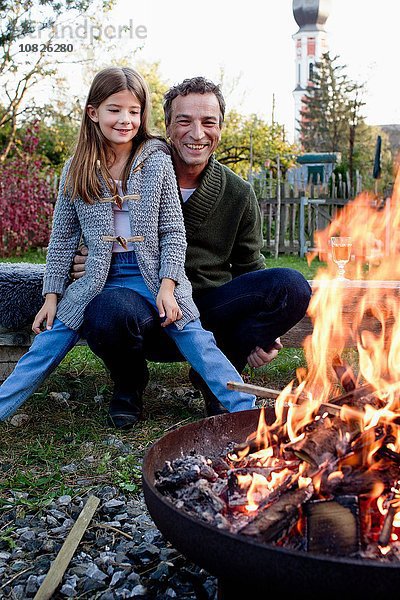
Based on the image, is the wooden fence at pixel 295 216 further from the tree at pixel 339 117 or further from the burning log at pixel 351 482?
the tree at pixel 339 117

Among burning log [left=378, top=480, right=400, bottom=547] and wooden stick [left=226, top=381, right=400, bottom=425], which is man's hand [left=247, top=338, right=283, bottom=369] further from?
burning log [left=378, top=480, right=400, bottom=547]

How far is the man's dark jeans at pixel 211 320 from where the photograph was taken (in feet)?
9.65

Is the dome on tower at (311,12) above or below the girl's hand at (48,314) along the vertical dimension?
above

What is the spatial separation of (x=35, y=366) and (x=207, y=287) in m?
0.93

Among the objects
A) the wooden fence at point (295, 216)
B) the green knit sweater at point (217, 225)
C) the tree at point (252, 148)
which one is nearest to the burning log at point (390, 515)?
the green knit sweater at point (217, 225)

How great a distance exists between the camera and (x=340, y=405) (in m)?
2.05

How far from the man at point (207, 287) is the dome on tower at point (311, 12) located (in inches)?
2275

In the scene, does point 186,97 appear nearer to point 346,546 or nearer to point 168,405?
point 168,405

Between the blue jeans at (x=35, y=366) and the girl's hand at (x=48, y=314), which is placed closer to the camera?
the blue jeans at (x=35, y=366)

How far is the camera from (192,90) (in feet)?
10.3

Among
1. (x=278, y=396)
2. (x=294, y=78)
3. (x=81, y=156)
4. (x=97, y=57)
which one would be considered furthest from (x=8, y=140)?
(x=294, y=78)

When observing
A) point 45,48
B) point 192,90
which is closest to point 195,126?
point 192,90

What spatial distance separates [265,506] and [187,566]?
0.44 m

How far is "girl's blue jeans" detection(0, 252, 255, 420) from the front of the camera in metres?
2.88
